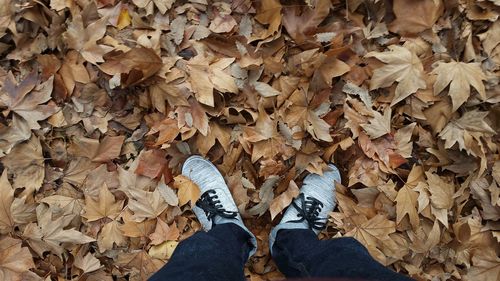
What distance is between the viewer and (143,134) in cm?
167

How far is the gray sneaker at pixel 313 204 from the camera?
170 cm

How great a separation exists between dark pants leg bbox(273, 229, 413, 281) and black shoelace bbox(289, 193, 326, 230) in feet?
0.14

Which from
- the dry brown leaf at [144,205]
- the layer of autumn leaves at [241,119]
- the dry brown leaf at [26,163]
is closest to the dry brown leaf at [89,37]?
the layer of autumn leaves at [241,119]

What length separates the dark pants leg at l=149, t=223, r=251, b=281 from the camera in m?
1.24

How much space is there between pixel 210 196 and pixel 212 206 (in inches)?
1.4

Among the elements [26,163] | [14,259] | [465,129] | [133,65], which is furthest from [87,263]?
[465,129]

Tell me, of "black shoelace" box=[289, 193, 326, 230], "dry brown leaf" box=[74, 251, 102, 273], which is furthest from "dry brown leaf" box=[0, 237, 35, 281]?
"black shoelace" box=[289, 193, 326, 230]

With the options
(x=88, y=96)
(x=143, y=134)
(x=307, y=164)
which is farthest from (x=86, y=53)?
(x=307, y=164)

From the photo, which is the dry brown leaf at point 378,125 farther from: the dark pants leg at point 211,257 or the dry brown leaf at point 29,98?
the dry brown leaf at point 29,98

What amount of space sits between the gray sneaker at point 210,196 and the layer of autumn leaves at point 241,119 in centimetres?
→ 5

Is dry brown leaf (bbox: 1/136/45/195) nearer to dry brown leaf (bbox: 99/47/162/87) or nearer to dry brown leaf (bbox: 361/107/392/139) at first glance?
dry brown leaf (bbox: 99/47/162/87)

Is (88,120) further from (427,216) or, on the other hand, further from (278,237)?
(427,216)

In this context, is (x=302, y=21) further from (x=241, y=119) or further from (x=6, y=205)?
(x=6, y=205)

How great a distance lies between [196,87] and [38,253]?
76 cm
